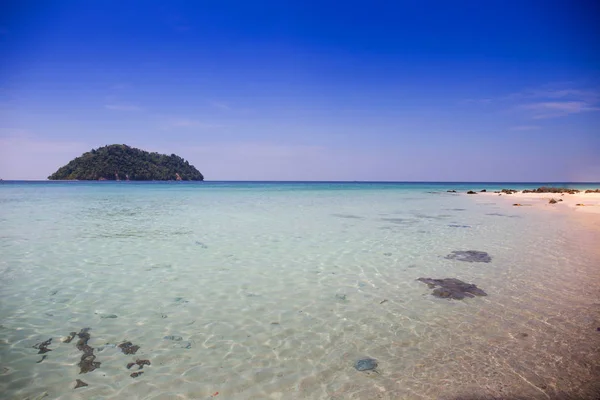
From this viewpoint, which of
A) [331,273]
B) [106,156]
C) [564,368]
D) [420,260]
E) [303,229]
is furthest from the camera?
[106,156]

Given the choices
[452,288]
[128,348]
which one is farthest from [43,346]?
[452,288]

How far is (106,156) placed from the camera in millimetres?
161000

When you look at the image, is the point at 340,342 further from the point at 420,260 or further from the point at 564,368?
the point at 420,260

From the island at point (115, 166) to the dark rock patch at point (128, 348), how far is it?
175771 mm

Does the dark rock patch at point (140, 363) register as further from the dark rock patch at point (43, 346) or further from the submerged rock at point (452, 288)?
the submerged rock at point (452, 288)

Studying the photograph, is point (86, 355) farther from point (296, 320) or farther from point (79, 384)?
point (296, 320)

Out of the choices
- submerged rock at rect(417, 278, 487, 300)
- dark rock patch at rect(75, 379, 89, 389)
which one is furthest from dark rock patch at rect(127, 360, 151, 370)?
submerged rock at rect(417, 278, 487, 300)

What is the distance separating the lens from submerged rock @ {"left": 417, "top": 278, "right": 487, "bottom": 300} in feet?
23.1

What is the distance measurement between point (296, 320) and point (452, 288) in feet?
12.6

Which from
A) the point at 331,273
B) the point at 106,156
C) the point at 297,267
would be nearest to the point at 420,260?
the point at 331,273

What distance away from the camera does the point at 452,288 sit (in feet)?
24.5

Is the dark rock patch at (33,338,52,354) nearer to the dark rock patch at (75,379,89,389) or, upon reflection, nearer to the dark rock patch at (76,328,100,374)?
the dark rock patch at (76,328,100,374)

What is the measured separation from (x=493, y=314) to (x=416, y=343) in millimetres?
2045

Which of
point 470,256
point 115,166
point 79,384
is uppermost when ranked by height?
point 115,166
